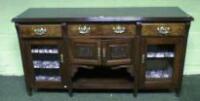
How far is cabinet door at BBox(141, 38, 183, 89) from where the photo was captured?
2.12 m

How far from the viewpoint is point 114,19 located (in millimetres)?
2029

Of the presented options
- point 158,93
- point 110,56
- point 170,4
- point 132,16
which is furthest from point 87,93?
point 170,4

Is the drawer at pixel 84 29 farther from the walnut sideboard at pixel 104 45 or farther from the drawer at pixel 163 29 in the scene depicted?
the drawer at pixel 163 29

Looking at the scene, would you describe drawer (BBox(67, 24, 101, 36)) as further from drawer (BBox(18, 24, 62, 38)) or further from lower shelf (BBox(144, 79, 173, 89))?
lower shelf (BBox(144, 79, 173, 89))

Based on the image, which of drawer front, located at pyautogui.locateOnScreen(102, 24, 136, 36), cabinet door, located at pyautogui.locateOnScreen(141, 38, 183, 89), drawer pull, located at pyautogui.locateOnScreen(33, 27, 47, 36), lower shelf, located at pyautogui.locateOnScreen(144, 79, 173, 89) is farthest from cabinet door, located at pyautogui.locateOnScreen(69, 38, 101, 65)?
lower shelf, located at pyautogui.locateOnScreen(144, 79, 173, 89)

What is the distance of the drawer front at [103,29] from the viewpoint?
207cm

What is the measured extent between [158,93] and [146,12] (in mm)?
766

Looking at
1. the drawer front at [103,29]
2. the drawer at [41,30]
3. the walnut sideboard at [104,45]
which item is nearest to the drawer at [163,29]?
the walnut sideboard at [104,45]

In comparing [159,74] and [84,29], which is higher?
[84,29]

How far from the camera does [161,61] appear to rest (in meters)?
2.38

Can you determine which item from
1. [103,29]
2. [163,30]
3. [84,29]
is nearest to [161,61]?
[163,30]

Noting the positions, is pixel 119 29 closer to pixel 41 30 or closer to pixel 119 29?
pixel 119 29

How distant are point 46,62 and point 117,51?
0.66 meters

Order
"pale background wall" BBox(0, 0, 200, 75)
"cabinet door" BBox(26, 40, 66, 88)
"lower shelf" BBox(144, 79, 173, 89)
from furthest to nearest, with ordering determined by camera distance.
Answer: "pale background wall" BBox(0, 0, 200, 75) < "lower shelf" BBox(144, 79, 173, 89) < "cabinet door" BBox(26, 40, 66, 88)
